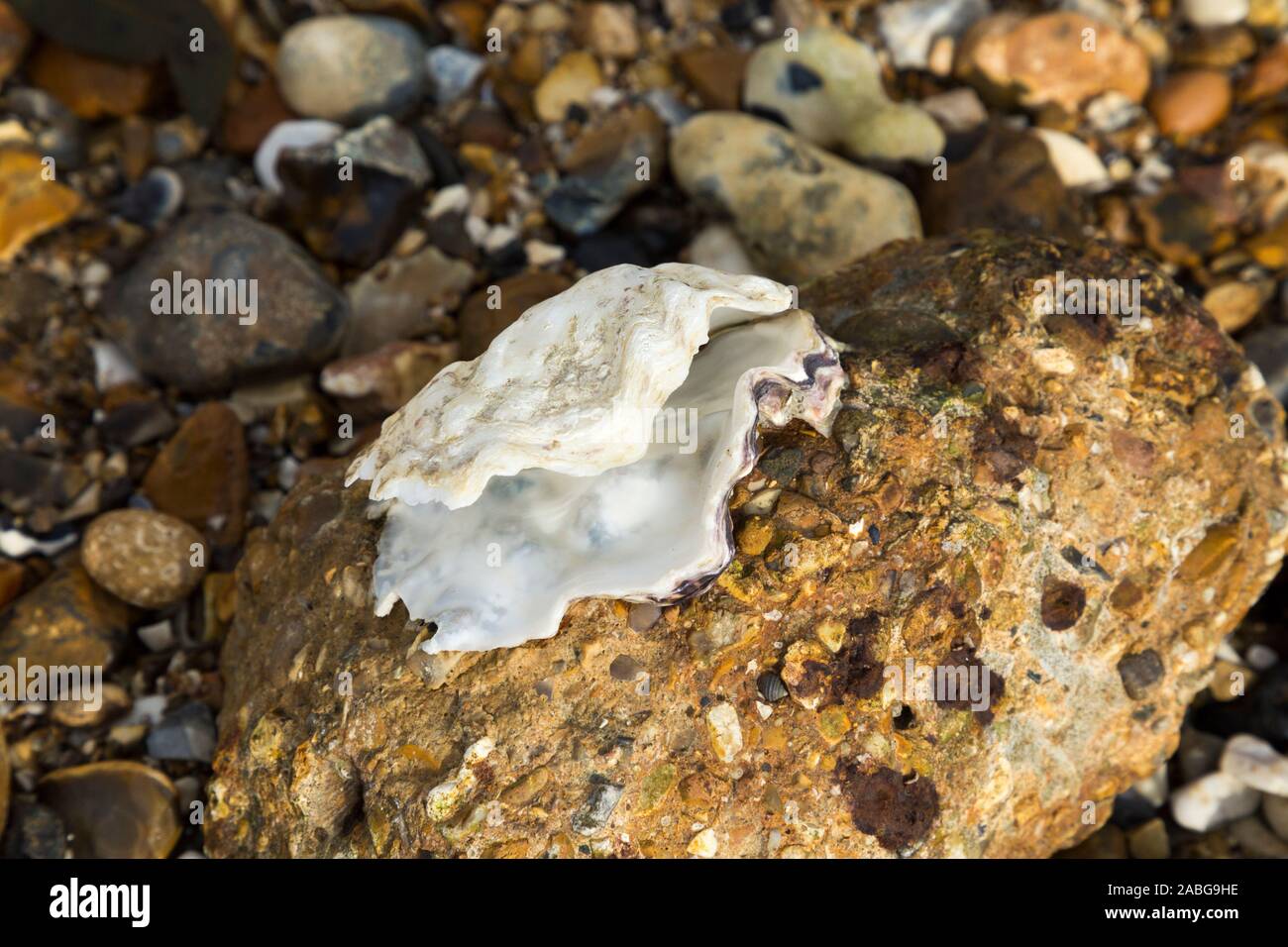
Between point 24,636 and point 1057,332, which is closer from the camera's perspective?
point 1057,332

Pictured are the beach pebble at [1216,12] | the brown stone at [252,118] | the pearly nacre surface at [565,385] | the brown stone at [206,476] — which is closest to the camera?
the pearly nacre surface at [565,385]

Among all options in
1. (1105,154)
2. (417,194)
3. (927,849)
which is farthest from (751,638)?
(1105,154)

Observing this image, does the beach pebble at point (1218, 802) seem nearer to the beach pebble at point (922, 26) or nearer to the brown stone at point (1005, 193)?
the brown stone at point (1005, 193)

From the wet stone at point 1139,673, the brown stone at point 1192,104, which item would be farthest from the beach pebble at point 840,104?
the wet stone at point 1139,673

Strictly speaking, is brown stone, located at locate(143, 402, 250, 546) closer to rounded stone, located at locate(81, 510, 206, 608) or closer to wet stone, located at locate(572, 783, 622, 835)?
rounded stone, located at locate(81, 510, 206, 608)

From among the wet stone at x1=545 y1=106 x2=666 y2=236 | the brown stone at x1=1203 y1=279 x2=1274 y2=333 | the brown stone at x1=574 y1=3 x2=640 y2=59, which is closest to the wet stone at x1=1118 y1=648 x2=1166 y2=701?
the brown stone at x1=1203 y1=279 x2=1274 y2=333

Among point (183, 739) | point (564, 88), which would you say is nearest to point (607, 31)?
point (564, 88)

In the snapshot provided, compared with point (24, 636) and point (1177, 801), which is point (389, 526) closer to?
point (24, 636)

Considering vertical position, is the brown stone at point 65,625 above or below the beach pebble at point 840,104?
below
